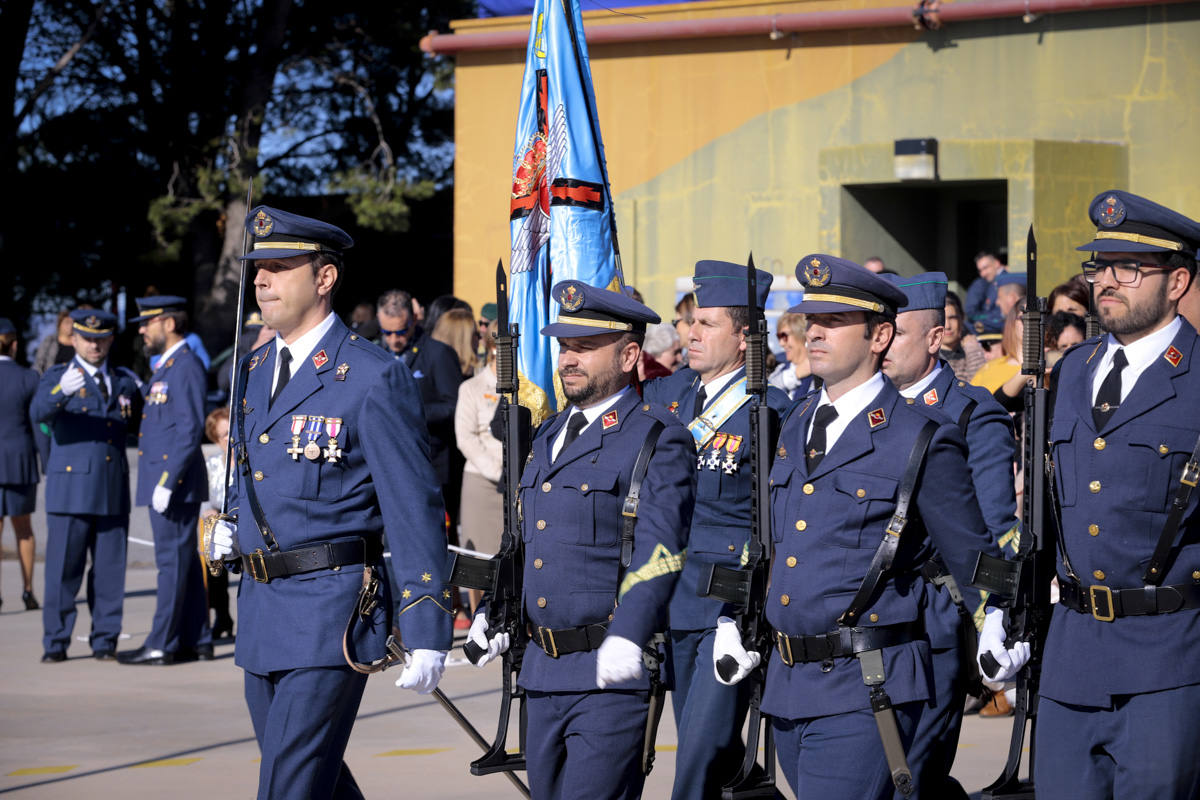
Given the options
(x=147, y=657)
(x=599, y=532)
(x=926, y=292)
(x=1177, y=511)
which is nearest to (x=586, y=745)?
(x=599, y=532)

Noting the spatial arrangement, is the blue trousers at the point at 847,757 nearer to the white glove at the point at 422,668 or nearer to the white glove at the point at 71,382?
the white glove at the point at 422,668

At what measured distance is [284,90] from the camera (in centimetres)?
2470

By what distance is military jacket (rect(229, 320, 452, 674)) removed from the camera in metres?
5.05

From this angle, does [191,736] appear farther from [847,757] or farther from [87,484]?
[847,757]

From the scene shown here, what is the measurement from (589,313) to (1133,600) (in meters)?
1.78

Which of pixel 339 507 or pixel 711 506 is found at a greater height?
pixel 339 507

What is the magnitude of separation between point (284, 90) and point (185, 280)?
3651mm

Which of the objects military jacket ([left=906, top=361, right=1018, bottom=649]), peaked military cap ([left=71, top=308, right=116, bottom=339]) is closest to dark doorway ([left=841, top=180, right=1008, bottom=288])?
peaked military cap ([left=71, top=308, right=116, bottom=339])

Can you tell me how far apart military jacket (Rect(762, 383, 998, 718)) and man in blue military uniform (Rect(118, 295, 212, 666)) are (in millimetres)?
6360

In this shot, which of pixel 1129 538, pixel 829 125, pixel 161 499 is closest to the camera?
pixel 1129 538

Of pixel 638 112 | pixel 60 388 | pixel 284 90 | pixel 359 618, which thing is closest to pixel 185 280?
pixel 284 90

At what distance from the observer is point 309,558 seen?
5.08 meters

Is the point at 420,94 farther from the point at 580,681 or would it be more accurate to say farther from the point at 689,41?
the point at 580,681

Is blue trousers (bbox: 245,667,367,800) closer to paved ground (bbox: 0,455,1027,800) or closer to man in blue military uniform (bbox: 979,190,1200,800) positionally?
man in blue military uniform (bbox: 979,190,1200,800)
